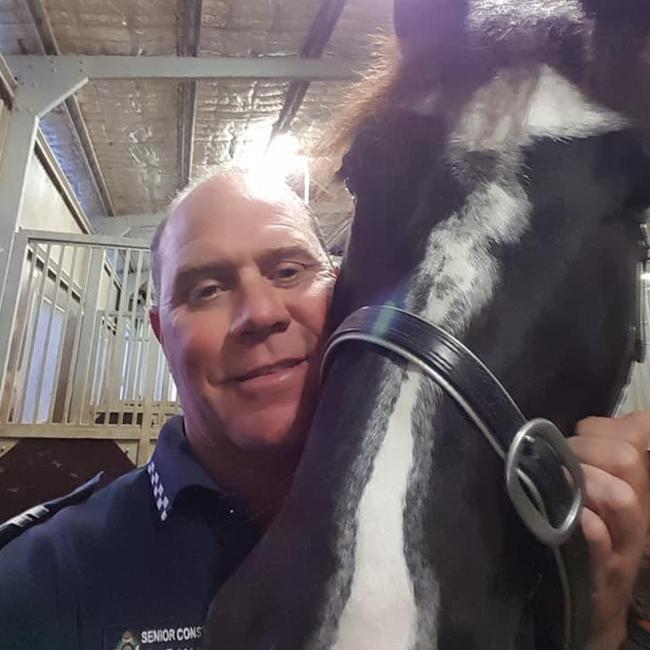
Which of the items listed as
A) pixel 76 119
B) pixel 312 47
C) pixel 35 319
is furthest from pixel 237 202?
pixel 76 119

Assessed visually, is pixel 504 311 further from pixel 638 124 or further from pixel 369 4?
pixel 369 4

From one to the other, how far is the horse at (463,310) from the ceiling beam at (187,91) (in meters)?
2.38

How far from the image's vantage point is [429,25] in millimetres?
788

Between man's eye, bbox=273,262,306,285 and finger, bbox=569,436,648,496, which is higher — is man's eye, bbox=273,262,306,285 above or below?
above

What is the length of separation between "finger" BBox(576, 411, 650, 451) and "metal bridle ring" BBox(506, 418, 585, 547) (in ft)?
0.25

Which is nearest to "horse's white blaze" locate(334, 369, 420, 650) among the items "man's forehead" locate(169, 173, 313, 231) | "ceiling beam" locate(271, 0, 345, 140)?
"man's forehead" locate(169, 173, 313, 231)

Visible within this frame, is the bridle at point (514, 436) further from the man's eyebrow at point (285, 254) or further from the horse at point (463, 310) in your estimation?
the man's eyebrow at point (285, 254)

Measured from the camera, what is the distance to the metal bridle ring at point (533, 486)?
1.62 ft

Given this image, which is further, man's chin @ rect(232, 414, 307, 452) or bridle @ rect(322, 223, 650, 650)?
man's chin @ rect(232, 414, 307, 452)

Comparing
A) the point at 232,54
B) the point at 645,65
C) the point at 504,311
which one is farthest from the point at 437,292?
the point at 232,54

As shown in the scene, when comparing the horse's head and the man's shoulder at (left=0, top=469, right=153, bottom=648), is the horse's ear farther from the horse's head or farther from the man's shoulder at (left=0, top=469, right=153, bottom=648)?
the man's shoulder at (left=0, top=469, right=153, bottom=648)

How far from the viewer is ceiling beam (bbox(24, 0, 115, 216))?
2.76 meters

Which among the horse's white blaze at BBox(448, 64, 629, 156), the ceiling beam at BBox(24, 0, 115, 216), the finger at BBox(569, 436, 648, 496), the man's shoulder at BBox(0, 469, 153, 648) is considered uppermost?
the ceiling beam at BBox(24, 0, 115, 216)

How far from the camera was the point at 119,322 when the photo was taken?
2.61 metres
